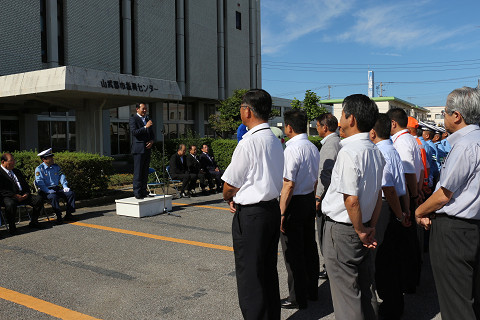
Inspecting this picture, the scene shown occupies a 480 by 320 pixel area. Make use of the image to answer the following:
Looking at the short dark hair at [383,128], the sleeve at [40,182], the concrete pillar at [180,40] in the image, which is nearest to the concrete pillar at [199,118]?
the concrete pillar at [180,40]

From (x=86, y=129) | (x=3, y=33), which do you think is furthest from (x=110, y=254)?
(x=3, y=33)

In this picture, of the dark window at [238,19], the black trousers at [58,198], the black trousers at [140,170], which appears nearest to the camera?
the black trousers at [58,198]

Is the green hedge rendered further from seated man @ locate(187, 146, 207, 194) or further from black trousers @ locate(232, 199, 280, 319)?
black trousers @ locate(232, 199, 280, 319)

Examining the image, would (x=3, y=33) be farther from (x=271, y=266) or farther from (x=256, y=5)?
(x=256, y=5)

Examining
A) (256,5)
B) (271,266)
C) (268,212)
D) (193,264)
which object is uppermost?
(256,5)

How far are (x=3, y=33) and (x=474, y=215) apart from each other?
19750 mm

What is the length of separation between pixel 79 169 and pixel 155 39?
58.6 ft

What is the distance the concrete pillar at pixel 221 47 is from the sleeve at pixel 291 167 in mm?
28374

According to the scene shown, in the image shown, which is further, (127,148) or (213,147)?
(127,148)

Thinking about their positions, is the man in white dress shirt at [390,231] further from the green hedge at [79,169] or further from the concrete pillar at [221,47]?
the concrete pillar at [221,47]

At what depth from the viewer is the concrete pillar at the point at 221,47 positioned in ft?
101

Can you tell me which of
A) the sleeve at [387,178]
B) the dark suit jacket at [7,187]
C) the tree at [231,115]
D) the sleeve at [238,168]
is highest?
the tree at [231,115]

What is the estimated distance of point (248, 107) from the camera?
10.1 feet

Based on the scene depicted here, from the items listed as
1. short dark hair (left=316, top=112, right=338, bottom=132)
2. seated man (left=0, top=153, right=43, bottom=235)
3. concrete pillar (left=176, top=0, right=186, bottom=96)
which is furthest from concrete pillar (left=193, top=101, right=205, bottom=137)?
short dark hair (left=316, top=112, right=338, bottom=132)
